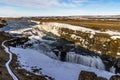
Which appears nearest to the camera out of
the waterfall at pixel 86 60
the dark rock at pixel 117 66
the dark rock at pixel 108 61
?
the dark rock at pixel 117 66

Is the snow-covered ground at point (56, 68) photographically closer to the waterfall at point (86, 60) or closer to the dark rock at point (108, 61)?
the waterfall at point (86, 60)

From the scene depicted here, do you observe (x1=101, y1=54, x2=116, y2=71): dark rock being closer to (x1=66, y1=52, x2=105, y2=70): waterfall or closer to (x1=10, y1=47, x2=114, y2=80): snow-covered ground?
(x1=66, y1=52, x2=105, y2=70): waterfall

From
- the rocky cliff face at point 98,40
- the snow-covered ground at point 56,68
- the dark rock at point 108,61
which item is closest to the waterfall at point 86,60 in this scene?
the dark rock at point 108,61

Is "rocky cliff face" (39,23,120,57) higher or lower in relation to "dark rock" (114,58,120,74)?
higher

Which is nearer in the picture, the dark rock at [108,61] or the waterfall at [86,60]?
the waterfall at [86,60]

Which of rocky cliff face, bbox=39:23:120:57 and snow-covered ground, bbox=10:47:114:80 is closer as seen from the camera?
snow-covered ground, bbox=10:47:114:80

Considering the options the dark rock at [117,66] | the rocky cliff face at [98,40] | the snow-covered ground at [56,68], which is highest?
the rocky cliff face at [98,40]

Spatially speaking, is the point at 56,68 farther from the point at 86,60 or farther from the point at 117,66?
the point at 117,66

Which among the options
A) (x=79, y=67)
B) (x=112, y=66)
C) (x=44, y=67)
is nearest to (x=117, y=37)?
(x=112, y=66)

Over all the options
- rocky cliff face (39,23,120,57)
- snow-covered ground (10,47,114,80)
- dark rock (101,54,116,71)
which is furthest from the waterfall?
rocky cliff face (39,23,120,57)
